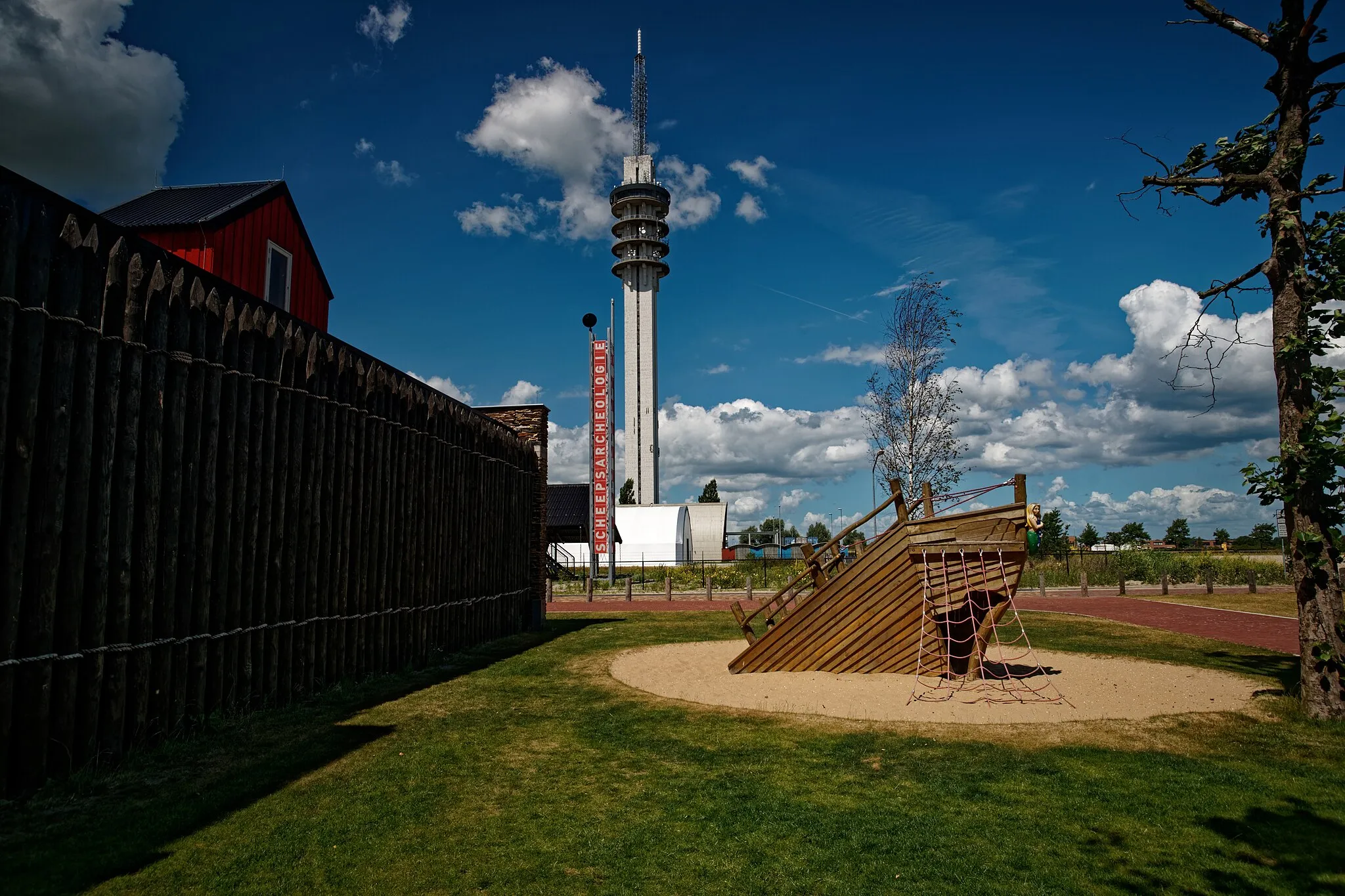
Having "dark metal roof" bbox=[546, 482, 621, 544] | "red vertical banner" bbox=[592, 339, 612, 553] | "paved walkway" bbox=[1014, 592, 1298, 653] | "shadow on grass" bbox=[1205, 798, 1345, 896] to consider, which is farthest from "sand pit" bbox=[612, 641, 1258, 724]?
"dark metal roof" bbox=[546, 482, 621, 544]

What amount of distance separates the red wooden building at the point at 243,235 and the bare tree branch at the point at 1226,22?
43.1ft

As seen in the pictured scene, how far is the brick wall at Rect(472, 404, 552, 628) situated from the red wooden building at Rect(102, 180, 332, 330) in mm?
4101

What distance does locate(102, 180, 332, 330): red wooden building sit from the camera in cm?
1320

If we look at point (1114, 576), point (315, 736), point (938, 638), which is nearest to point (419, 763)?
point (315, 736)

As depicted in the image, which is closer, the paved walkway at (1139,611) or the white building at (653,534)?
the paved walkway at (1139,611)

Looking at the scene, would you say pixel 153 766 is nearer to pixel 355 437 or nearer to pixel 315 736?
pixel 315 736

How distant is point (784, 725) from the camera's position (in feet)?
24.1

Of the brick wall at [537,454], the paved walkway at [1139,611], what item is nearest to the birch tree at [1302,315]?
the paved walkway at [1139,611]

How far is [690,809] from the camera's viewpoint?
16.3 feet

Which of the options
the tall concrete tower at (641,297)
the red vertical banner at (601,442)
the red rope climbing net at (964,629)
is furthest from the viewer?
the tall concrete tower at (641,297)

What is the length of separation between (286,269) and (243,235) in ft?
4.03

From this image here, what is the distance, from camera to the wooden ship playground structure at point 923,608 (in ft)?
30.7

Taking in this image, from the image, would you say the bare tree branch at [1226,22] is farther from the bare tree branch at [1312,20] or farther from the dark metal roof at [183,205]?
the dark metal roof at [183,205]

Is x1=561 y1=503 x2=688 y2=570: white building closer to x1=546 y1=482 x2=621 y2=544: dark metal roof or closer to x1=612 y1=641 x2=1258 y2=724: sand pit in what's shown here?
x1=546 y1=482 x2=621 y2=544: dark metal roof
